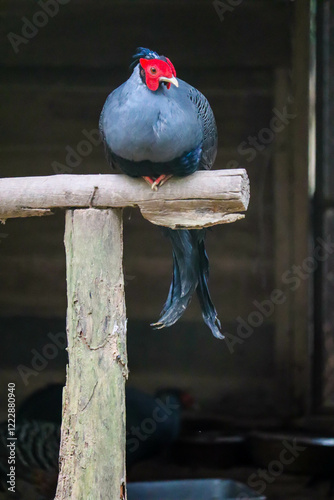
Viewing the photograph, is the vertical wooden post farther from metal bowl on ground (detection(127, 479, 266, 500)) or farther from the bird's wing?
metal bowl on ground (detection(127, 479, 266, 500))

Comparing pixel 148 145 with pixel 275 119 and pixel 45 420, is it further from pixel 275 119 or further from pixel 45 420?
pixel 275 119

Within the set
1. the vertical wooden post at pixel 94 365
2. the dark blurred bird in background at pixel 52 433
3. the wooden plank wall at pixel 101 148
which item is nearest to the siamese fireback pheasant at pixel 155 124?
the vertical wooden post at pixel 94 365

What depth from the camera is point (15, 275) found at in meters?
4.39

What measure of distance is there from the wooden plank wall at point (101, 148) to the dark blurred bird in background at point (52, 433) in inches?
22.2

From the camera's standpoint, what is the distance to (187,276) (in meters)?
2.26

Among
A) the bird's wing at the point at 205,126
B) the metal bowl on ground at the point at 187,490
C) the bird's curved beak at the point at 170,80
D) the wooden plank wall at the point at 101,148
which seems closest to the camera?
the bird's curved beak at the point at 170,80

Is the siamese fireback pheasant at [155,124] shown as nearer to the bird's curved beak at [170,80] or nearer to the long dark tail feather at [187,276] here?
the bird's curved beak at [170,80]

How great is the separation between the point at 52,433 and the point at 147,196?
164 centimetres

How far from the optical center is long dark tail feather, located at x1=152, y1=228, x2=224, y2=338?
2246 millimetres

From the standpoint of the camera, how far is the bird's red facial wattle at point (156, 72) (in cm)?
193

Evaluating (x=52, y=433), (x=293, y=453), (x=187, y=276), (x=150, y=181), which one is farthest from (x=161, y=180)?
(x=293, y=453)

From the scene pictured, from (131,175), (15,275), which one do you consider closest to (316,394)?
(15,275)

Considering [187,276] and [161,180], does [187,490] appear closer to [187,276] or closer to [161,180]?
[187,276]

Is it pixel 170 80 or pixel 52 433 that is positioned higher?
pixel 170 80
